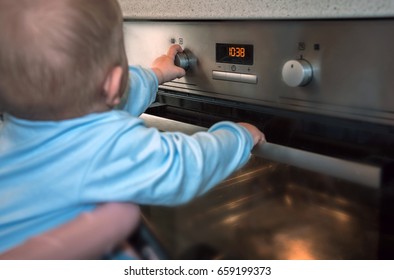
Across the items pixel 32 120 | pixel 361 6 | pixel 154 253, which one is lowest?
pixel 154 253

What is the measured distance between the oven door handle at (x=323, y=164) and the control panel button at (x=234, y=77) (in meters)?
0.09

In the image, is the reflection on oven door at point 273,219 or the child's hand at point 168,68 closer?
the reflection on oven door at point 273,219

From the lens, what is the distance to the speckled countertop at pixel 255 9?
47cm

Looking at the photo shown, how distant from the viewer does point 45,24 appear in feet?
1.38

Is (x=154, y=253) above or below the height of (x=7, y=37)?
below

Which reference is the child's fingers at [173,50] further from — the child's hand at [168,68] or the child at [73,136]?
the child at [73,136]

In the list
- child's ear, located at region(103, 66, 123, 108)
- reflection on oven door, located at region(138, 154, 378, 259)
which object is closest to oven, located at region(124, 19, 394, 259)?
reflection on oven door, located at region(138, 154, 378, 259)

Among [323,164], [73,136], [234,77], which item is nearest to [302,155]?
[323,164]

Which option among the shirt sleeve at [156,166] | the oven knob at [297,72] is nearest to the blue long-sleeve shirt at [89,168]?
the shirt sleeve at [156,166]

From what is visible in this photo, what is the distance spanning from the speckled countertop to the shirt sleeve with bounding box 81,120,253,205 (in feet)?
0.54

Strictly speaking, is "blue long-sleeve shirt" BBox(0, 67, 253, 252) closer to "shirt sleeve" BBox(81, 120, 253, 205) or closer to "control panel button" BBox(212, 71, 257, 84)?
"shirt sleeve" BBox(81, 120, 253, 205)
